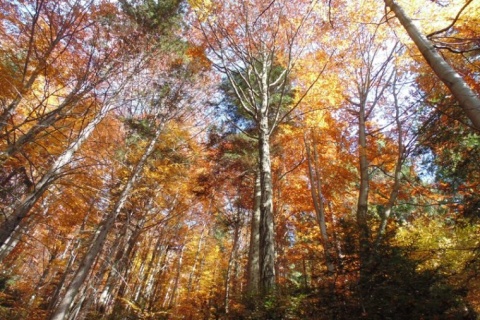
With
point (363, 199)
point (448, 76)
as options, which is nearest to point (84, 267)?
point (363, 199)

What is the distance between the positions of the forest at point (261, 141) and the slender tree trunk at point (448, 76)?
15mm

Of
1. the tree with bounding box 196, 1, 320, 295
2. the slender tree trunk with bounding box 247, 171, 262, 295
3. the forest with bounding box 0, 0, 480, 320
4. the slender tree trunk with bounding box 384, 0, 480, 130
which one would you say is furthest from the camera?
the slender tree trunk with bounding box 247, 171, 262, 295

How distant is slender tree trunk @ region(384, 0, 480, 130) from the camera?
2193 mm

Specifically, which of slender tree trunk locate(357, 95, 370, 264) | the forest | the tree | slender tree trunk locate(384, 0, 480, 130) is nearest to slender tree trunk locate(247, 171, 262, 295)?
the forest

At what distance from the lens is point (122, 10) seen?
340 inches

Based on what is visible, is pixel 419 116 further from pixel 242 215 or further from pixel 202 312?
pixel 202 312

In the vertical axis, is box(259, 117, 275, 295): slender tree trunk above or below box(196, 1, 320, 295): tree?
below

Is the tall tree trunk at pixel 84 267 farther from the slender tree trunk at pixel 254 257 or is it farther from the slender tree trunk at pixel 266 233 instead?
the slender tree trunk at pixel 266 233

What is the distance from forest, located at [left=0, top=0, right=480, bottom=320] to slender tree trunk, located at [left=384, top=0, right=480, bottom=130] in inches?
0.6

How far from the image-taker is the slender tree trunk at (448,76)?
2.19m

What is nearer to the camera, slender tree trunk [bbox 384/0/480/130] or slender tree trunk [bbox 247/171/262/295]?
slender tree trunk [bbox 384/0/480/130]

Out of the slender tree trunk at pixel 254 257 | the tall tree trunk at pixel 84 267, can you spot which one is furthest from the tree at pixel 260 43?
the tall tree trunk at pixel 84 267

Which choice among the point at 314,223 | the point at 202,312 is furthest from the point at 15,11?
the point at 314,223

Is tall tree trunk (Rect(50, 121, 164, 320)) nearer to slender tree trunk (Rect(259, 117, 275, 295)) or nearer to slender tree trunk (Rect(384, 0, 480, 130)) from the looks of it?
slender tree trunk (Rect(259, 117, 275, 295))
